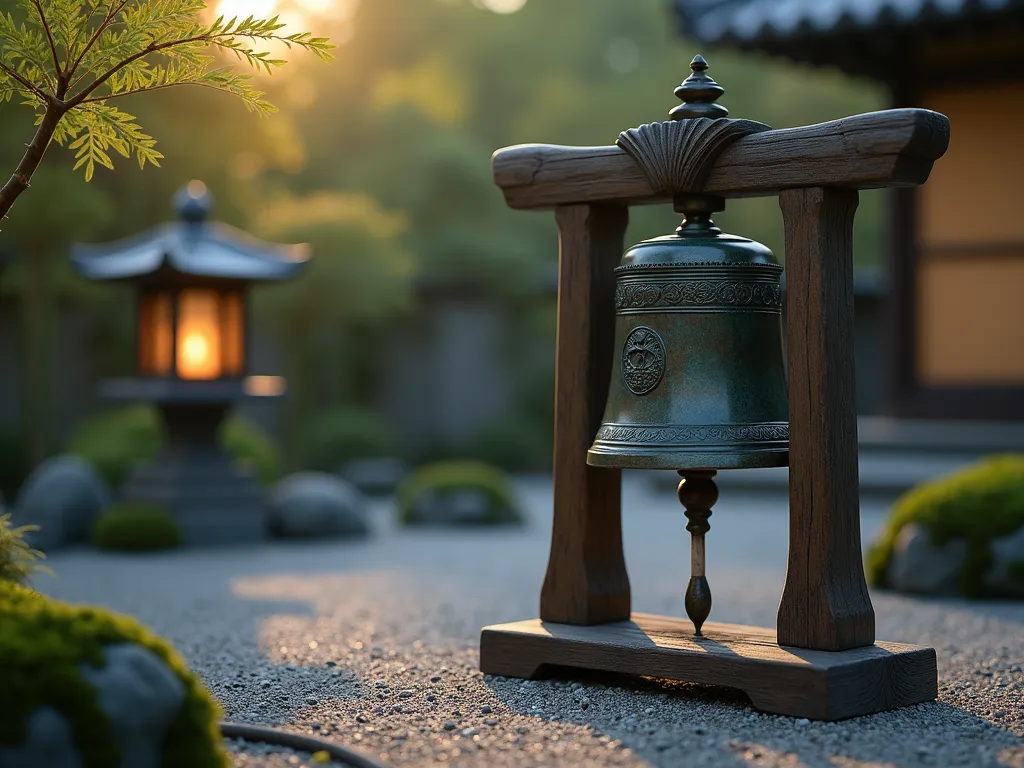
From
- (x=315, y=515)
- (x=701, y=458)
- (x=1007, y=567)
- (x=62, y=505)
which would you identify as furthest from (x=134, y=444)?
(x=701, y=458)

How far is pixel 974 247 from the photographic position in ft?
30.9

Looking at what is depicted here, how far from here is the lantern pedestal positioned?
920cm

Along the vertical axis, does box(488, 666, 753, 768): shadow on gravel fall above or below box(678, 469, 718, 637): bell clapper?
below

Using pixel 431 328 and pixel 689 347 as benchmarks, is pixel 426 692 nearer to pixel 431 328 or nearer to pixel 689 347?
pixel 689 347

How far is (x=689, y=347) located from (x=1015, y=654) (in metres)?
1.85

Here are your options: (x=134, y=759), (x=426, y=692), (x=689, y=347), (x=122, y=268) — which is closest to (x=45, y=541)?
(x=122, y=268)

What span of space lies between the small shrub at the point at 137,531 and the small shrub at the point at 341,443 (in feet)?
20.3

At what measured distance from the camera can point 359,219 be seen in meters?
15.3

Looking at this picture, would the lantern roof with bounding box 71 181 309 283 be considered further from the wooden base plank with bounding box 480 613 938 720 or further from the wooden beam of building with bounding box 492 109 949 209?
the wooden base plank with bounding box 480 613 938 720

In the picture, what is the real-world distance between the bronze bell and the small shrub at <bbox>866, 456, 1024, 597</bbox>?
103 inches

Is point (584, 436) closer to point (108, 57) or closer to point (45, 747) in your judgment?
point (108, 57)

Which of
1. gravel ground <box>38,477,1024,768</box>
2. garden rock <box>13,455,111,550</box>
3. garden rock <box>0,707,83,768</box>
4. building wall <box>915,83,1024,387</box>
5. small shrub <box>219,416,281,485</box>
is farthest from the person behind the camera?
small shrub <box>219,416,281,485</box>

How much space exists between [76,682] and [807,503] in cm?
215

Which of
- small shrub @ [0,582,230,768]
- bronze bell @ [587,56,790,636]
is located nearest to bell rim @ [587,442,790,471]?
bronze bell @ [587,56,790,636]
